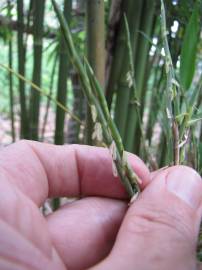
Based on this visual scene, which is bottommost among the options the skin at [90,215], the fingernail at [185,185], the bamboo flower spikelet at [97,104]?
the skin at [90,215]

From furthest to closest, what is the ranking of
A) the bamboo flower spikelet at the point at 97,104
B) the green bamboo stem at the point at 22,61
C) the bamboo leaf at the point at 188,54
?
1. the green bamboo stem at the point at 22,61
2. the bamboo leaf at the point at 188,54
3. the bamboo flower spikelet at the point at 97,104

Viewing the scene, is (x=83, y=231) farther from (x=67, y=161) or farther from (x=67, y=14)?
(x=67, y=14)

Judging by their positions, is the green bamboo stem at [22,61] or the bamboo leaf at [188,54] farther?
the green bamboo stem at [22,61]

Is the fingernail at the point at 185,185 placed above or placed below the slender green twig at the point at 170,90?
below

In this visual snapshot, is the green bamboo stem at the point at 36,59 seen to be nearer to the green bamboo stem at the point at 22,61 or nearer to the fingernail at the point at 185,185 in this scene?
the green bamboo stem at the point at 22,61

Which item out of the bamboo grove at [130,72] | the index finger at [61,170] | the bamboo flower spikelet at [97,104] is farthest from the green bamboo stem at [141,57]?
the bamboo flower spikelet at [97,104]

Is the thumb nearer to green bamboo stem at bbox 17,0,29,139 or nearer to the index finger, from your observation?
the index finger

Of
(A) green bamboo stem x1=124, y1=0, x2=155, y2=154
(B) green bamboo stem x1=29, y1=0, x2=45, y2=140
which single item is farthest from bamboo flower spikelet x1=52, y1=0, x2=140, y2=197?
(B) green bamboo stem x1=29, y1=0, x2=45, y2=140

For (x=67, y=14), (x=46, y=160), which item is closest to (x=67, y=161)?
(x=46, y=160)
